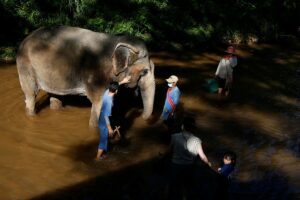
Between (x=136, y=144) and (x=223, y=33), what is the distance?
1109 centimetres

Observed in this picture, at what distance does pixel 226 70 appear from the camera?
11383 millimetres

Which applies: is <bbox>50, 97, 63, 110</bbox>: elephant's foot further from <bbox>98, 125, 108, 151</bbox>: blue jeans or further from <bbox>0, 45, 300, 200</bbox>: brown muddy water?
<bbox>98, 125, 108, 151</bbox>: blue jeans

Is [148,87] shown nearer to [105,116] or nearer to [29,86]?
[105,116]

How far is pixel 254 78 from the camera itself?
1415 cm

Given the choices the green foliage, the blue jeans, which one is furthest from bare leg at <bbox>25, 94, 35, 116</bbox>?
the green foliage

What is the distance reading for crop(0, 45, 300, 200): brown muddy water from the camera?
24.5 feet

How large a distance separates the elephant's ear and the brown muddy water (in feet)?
5.00

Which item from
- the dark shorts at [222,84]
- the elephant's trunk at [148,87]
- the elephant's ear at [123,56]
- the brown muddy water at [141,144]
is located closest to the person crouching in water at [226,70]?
the dark shorts at [222,84]

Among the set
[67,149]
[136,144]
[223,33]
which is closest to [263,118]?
[136,144]

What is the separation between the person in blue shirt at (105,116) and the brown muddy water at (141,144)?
303 millimetres

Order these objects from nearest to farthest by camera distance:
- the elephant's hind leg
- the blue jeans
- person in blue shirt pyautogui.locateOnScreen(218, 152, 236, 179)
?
person in blue shirt pyautogui.locateOnScreen(218, 152, 236, 179) → the blue jeans → the elephant's hind leg

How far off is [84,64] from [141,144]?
2.04 m

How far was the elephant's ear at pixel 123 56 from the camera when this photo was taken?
878 centimetres

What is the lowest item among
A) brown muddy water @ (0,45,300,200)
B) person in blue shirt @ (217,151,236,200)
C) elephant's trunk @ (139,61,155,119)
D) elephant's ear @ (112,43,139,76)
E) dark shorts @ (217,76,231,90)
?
brown muddy water @ (0,45,300,200)
